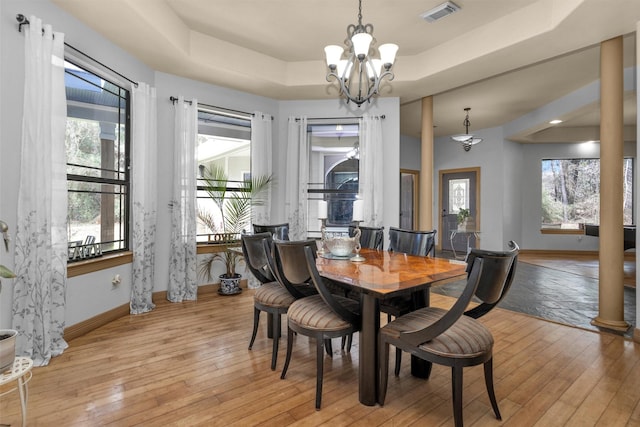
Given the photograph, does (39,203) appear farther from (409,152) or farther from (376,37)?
(409,152)

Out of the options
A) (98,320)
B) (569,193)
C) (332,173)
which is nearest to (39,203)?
(98,320)

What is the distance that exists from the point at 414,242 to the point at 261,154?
2568 millimetres

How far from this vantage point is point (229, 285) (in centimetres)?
422

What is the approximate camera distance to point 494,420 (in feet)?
5.82

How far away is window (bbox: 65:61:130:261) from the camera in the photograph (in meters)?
3.02

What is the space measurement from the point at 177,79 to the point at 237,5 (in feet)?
4.50

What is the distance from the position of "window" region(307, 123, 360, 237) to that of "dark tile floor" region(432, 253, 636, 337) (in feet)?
6.12

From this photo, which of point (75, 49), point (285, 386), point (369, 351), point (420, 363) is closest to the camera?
point (369, 351)

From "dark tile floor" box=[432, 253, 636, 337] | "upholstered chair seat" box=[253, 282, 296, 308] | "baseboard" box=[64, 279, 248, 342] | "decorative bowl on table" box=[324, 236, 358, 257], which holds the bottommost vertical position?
"dark tile floor" box=[432, 253, 636, 337]

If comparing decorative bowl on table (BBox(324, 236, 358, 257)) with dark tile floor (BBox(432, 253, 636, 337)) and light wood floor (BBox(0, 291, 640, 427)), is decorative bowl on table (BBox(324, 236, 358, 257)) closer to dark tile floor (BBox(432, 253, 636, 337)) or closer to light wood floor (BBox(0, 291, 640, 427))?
light wood floor (BBox(0, 291, 640, 427))

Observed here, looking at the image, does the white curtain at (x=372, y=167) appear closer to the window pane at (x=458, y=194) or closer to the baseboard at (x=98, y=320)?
the baseboard at (x=98, y=320)

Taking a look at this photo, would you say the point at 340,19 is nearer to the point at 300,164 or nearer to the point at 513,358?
the point at 300,164

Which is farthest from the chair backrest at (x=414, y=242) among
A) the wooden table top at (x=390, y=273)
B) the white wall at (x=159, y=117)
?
the white wall at (x=159, y=117)

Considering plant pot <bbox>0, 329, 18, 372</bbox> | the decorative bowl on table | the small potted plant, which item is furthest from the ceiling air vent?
the small potted plant
